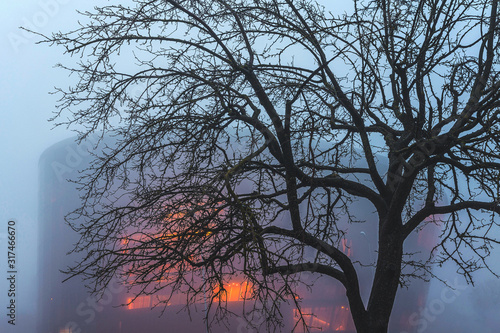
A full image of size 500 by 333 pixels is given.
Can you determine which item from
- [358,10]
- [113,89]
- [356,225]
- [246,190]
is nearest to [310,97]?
[358,10]

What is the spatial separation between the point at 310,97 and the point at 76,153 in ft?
26.4

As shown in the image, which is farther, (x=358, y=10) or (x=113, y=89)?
(x=358, y=10)

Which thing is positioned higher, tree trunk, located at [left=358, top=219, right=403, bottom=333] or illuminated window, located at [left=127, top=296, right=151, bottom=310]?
illuminated window, located at [left=127, top=296, right=151, bottom=310]

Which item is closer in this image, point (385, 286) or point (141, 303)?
point (385, 286)

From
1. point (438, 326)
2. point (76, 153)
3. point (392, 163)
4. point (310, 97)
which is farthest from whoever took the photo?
point (438, 326)

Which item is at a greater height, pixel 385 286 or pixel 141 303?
pixel 141 303

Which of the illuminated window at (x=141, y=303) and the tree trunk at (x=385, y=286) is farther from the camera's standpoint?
the illuminated window at (x=141, y=303)

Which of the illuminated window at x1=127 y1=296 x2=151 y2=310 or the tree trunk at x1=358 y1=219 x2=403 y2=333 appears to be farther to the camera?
the illuminated window at x1=127 y1=296 x2=151 y2=310

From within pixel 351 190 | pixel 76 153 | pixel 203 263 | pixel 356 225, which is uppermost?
pixel 76 153

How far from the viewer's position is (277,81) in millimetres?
7027

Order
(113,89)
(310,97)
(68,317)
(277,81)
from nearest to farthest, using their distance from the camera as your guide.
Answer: (113,89), (277,81), (310,97), (68,317)

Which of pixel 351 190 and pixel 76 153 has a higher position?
pixel 76 153

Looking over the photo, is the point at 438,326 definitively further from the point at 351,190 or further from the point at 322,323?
the point at 351,190

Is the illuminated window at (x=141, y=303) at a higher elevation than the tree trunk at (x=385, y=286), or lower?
higher
